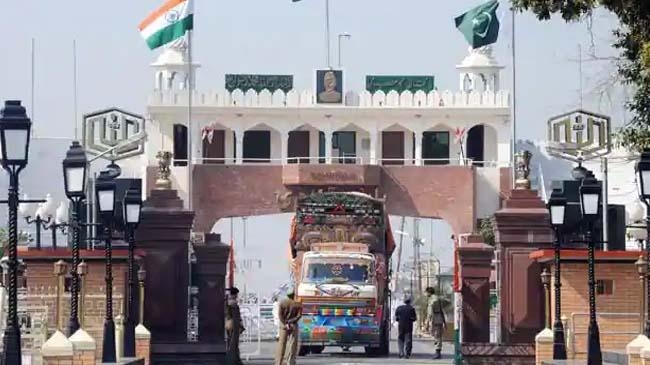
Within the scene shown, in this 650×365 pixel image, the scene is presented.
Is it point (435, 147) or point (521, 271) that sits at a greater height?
point (435, 147)

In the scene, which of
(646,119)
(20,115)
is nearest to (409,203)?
(646,119)

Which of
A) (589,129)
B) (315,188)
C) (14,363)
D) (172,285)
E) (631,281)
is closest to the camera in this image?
(14,363)

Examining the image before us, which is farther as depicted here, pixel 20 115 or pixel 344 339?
pixel 344 339

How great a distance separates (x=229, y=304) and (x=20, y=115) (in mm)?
16107

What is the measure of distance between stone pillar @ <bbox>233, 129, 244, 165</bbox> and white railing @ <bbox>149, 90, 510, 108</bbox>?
1482 mm

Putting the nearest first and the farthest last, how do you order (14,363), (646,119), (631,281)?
(14,363) → (646,119) → (631,281)

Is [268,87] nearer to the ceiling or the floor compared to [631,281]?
nearer to the ceiling

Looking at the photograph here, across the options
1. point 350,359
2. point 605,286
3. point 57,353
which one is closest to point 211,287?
point 350,359

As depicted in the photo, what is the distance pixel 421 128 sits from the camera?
276 feet

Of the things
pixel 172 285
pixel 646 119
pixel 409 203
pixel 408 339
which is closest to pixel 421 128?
pixel 409 203

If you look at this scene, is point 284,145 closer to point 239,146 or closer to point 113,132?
point 239,146

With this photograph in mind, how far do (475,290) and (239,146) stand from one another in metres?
43.5

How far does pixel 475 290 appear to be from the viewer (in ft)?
138

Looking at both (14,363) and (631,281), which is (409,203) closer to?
(631,281)
